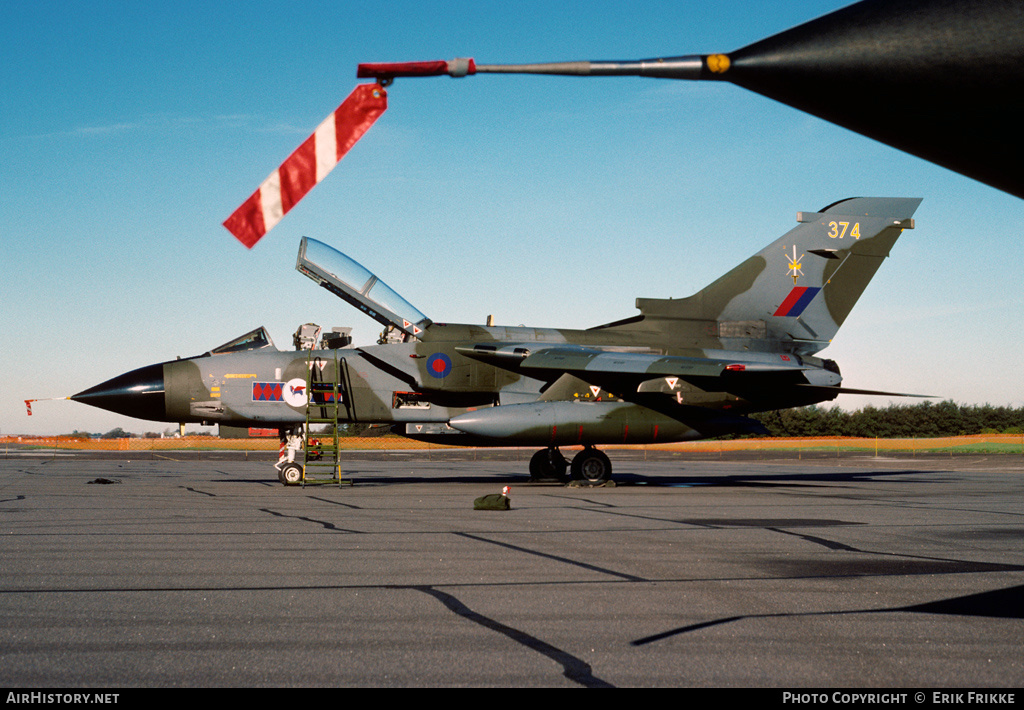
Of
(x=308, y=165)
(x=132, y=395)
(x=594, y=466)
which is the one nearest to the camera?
(x=308, y=165)

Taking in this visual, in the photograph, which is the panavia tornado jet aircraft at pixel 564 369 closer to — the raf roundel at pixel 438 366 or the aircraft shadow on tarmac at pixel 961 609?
the raf roundel at pixel 438 366

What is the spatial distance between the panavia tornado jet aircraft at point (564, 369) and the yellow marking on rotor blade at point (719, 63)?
45.4 ft

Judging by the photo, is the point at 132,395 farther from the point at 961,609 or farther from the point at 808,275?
the point at 961,609

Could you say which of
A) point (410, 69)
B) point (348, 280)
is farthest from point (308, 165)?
point (348, 280)

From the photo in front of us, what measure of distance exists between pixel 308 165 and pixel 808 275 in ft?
57.0

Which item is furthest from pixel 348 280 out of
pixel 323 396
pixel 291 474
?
pixel 291 474

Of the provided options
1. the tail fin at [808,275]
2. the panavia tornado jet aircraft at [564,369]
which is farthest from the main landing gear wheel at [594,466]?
the tail fin at [808,275]

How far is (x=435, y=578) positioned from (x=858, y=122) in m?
4.64

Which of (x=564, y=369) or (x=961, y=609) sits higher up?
(x=564, y=369)

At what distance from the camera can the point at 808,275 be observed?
18906 millimetres

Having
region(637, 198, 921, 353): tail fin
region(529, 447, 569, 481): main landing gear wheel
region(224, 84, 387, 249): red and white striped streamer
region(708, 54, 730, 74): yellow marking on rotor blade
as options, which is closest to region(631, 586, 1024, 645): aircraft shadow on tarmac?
region(224, 84, 387, 249): red and white striped streamer

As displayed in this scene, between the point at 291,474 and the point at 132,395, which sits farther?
the point at 291,474

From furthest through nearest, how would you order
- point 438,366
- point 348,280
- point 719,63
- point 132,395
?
1. point 438,366
2. point 348,280
3. point 132,395
4. point 719,63

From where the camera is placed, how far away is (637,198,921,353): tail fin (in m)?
18.9
